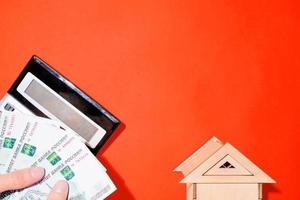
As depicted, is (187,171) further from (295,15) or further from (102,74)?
(295,15)

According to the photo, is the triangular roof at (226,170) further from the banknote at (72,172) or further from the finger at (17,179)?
the finger at (17,179)

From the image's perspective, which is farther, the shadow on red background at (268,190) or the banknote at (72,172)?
the shadow on red background at (268,190)

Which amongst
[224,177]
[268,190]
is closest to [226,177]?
[224,177]

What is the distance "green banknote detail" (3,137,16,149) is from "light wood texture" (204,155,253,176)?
0.53m

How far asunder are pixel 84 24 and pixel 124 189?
0.52m

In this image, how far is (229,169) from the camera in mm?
1080

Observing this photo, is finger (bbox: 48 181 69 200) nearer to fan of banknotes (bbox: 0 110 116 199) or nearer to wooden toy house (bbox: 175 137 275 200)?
fan of banknotes (bbox: 0 110 116 199)

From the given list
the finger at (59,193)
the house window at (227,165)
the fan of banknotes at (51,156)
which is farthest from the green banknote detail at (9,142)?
the house window at (227,165)

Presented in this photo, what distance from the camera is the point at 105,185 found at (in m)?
1.05

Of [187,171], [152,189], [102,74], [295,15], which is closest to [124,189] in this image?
[152,189]

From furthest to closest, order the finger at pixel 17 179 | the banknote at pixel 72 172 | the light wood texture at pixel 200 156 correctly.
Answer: the light wood texture at pixel 200 156 → the banknote at pixel 72 172 → the finger at pixel 17 179

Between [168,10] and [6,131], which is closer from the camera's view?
[6,131]

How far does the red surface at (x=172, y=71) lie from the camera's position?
3.89ft

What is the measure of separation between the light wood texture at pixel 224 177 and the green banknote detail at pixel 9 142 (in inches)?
18.6
